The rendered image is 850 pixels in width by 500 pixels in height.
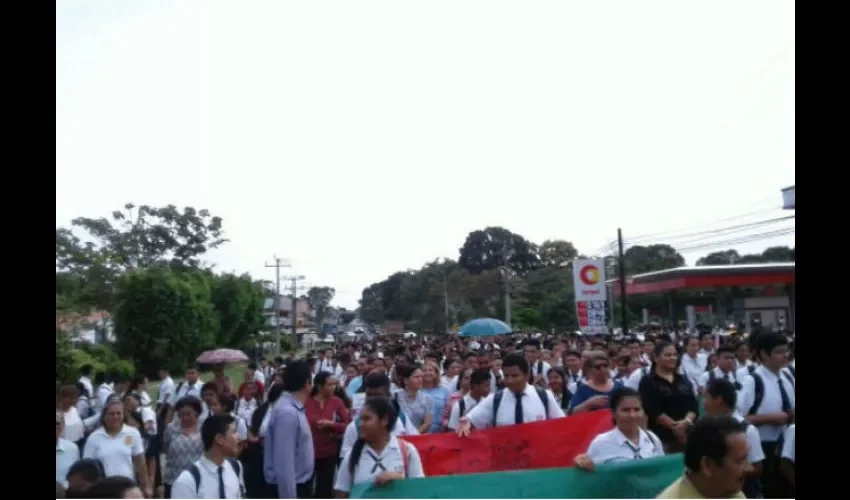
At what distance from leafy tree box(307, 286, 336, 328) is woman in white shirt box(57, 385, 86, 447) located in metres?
104

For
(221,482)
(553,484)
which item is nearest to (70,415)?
(221,482)

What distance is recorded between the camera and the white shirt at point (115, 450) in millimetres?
6637

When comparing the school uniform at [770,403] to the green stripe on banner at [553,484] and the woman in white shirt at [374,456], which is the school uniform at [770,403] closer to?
the green stripe on banner at [553,484]

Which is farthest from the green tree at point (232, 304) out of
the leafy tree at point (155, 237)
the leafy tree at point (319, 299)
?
the leafy tree at point (319, 299)

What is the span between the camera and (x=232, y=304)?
41281 mm

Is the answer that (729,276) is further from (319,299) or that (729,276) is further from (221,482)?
(319,299)

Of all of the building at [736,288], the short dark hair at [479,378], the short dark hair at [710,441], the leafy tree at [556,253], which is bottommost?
the short dark hair at [479,378]

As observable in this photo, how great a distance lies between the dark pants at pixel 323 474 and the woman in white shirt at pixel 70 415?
2406 mm
